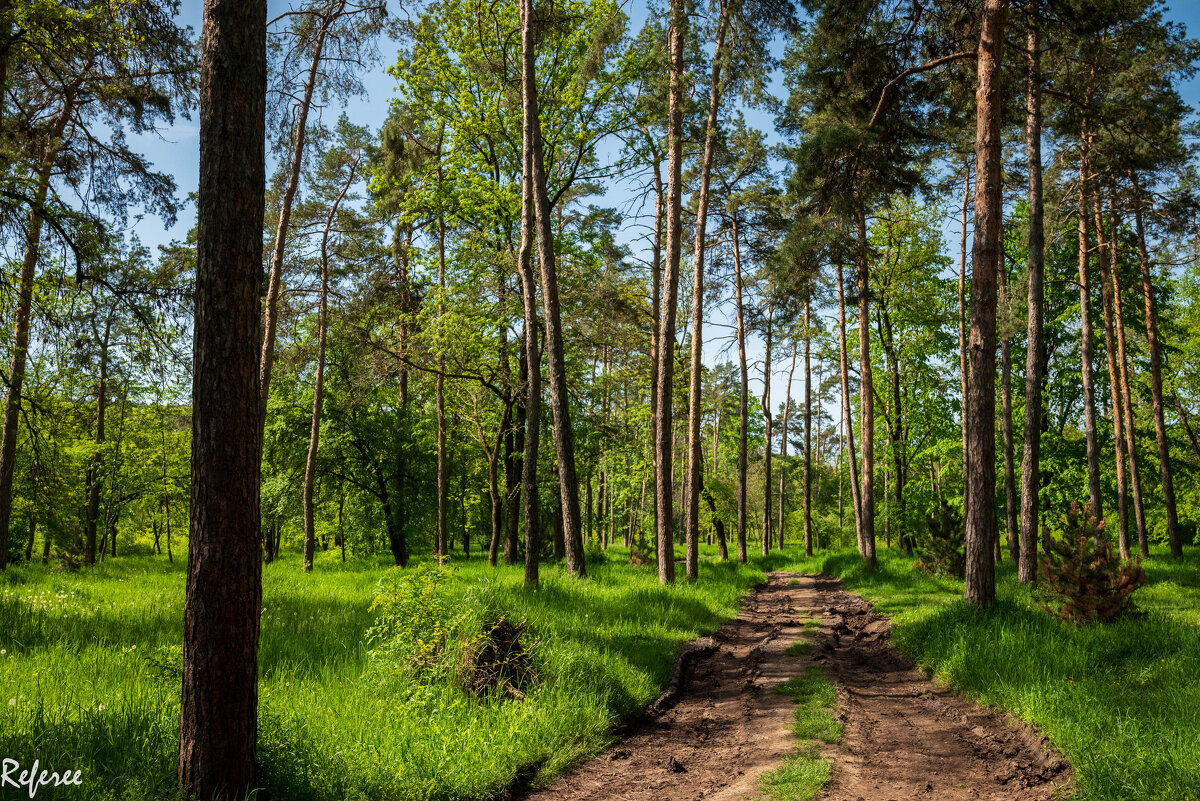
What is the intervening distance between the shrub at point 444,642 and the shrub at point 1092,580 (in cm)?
731

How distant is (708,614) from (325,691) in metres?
7.49

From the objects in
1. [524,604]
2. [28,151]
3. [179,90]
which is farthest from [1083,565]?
[28,151]

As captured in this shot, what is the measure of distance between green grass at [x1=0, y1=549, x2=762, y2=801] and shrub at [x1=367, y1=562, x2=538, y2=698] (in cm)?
20

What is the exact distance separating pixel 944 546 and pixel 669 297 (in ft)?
34.6

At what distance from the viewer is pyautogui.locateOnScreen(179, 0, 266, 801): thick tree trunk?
3.49 m

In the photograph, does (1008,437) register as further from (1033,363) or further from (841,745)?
(841,745)

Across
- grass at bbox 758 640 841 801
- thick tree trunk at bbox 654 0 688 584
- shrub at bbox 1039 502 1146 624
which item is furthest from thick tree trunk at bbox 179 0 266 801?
shrub at bbox 1039 502 1146 624

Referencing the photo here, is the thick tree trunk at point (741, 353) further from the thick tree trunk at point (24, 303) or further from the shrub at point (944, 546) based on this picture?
the thick tree trunk at point (24, 303)

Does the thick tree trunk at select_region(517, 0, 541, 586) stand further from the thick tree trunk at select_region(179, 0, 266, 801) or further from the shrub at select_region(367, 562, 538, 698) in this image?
the thick tree trunk at select_region(179, 0, 266, 801)

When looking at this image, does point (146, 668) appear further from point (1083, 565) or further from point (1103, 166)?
point (1103, 166)

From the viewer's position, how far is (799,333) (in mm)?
26047

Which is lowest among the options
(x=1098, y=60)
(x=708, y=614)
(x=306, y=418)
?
(x=708, y=614)

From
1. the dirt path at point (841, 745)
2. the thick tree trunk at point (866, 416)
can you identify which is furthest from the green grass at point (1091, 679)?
the thick tree trunk at point (866, 416)

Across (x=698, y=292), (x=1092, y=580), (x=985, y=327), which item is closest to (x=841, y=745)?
(x=1092, y=580)
